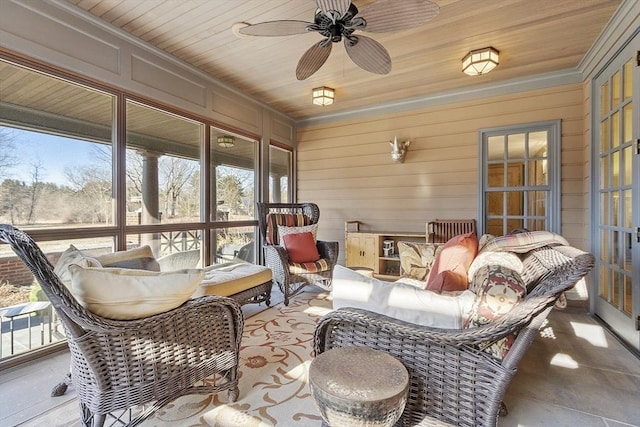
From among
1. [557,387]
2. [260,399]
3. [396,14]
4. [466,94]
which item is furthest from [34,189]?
[466,94]

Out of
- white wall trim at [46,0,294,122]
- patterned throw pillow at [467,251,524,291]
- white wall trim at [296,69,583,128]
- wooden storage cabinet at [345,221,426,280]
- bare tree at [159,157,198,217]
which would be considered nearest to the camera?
patterned throw pillow at [467,251,524,291]

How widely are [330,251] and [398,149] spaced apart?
6.23 ft

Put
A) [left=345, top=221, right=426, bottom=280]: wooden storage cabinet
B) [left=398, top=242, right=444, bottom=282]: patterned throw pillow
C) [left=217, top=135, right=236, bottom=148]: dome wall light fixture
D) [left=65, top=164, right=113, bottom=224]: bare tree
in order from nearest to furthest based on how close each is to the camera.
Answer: [left=65, top=164, right=113, bottom=224]: bare tree < [left=398, top=242, right=444, bottom=282]: patterned throw pillow < [left=217, top=135, right=236, bottom=148]: dome wall light fixture < [left=345, top=221, right=426, bottom=280]: wooden storage cabinet

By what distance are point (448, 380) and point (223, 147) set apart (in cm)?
387

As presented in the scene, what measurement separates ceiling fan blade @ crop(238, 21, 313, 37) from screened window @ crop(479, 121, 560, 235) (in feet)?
10.3

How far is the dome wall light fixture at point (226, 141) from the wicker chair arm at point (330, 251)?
1950 millimetres

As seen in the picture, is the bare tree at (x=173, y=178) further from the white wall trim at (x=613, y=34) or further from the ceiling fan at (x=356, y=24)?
the white wall trim at (x=613, y=34)

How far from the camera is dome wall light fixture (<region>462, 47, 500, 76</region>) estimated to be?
315 centimetres

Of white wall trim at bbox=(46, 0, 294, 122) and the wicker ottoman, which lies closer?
the wicker ottoman

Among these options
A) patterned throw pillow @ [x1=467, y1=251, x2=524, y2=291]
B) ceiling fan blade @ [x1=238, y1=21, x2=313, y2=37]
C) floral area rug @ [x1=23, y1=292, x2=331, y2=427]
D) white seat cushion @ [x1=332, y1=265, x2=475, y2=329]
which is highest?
ceiling fan blade @ [x1=238, y1=21, x2=313, y2=37]

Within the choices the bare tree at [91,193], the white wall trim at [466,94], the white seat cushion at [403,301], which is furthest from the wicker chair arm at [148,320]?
the white wall trim at [466,94]

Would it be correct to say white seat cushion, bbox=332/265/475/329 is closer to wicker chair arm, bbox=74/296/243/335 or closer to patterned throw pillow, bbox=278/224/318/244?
wicker chair arm, bbox=74/296/243/335

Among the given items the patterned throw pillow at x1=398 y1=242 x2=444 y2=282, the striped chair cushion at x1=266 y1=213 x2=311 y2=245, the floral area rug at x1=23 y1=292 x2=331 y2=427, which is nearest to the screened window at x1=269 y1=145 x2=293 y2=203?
the striped chair cushion at x1=266 y1=213 x2=311 y2=245

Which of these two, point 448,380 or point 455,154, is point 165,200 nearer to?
point 448,380
